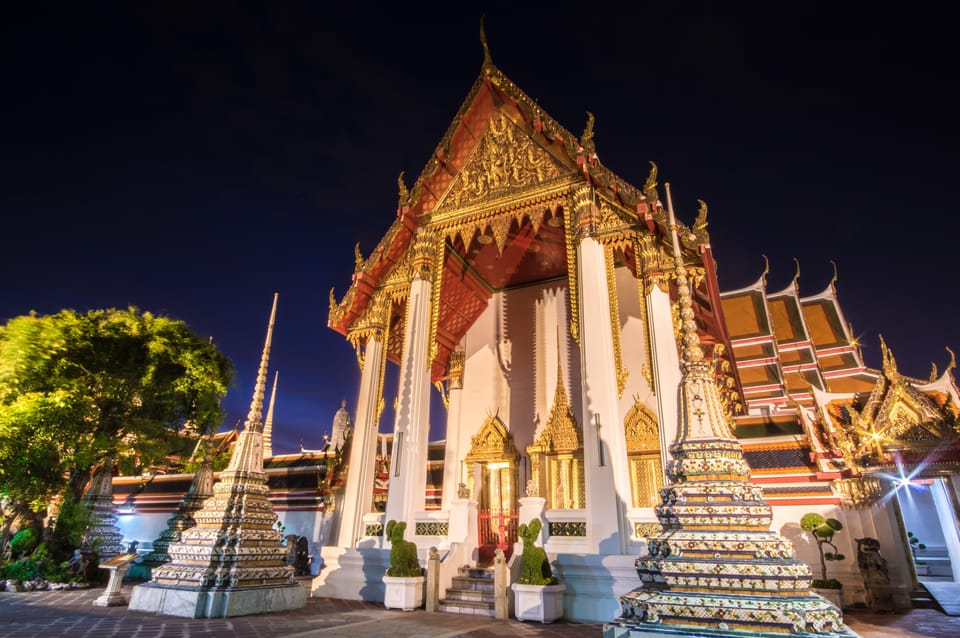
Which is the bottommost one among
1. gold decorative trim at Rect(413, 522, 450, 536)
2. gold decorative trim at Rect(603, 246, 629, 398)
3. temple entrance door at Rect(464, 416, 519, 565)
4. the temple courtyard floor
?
the temple courtyard floor

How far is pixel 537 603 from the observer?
5180mm

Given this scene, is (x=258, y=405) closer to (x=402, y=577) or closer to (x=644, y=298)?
(x=402, y=577)

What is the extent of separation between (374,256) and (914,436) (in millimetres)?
8534

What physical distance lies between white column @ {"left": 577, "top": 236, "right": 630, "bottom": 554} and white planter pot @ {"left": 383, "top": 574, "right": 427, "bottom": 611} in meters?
2.17

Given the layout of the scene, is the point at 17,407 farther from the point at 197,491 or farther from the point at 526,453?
the point at 526,453

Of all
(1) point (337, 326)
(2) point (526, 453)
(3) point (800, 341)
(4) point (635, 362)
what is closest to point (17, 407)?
(1) point (337, 326)

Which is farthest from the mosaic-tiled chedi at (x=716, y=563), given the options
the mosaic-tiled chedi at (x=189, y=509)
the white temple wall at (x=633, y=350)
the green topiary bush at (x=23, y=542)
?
the mosaic-tiled chedi at (x=189, y=509)

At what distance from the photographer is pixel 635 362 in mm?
8688

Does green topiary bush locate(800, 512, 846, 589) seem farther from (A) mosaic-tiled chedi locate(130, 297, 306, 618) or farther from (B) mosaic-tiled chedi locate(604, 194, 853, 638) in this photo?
(A) mosaic-tiled chedi locate(130, 297, 306, 618)

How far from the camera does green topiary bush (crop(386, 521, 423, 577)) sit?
19.9 ft

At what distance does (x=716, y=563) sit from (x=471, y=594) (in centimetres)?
455

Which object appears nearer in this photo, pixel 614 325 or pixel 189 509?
pixel 614 325

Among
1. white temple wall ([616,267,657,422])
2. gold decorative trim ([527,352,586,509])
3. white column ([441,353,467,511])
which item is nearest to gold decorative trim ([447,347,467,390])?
white column ([441,353,467,511])

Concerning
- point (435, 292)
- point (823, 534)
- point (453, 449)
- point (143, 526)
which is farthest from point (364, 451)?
point (143, 526)
